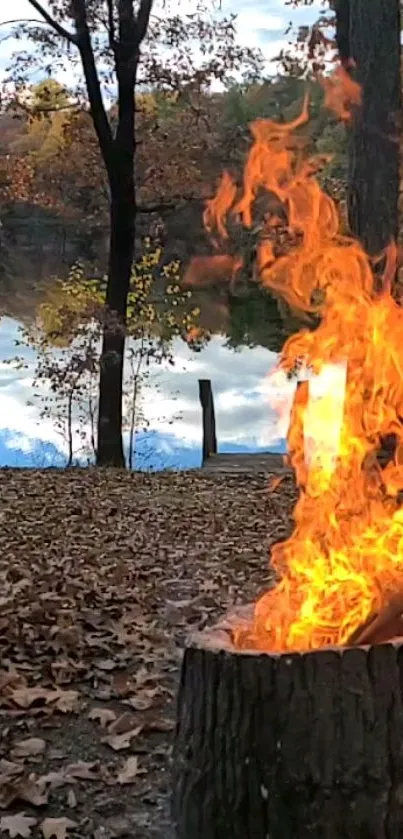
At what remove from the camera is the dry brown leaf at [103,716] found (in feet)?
14.2

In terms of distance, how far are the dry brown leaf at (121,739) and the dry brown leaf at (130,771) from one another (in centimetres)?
12

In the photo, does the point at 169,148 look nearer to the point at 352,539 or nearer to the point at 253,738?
the point at 352,539

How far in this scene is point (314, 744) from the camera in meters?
2.90

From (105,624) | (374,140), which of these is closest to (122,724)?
(105,624)

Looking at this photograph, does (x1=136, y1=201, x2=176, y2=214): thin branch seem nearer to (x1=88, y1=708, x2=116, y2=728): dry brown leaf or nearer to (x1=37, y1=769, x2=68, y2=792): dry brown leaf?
(x1=88, y1=708, x2=116, y2=728): dry brown leaf

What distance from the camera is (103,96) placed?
1288 centimetres

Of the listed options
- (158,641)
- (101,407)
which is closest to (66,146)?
(101,407)

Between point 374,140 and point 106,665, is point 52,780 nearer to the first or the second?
point 106,665

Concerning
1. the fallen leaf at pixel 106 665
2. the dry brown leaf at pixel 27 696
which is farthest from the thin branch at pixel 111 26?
the dry brown leaf at pixel 27 696

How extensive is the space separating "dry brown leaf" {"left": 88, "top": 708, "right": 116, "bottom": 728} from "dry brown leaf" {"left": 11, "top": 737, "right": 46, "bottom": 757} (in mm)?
281

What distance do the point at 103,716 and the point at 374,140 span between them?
6.17 m

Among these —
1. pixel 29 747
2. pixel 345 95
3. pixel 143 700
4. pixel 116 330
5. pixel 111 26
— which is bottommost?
pixel 29 747

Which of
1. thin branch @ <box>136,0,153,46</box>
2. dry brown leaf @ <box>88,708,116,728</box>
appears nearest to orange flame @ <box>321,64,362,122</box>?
thin branch @ <box>136,0,153,46</box>

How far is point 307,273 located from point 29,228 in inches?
1201
